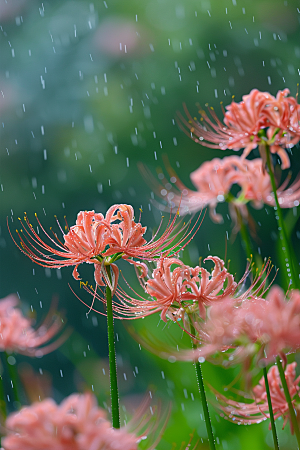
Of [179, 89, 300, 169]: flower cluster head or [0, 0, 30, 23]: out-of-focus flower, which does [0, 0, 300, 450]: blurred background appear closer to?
[0, 0, 30, 23]: out-of-focus flower

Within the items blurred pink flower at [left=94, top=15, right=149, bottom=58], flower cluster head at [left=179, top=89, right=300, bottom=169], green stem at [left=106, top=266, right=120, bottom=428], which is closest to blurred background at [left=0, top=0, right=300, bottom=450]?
blurred pink flower at [left=94, top=15, right=149, bottom=58]

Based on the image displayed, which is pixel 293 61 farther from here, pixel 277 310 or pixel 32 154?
pixel 277 310

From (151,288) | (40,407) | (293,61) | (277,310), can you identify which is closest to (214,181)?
(151,288)

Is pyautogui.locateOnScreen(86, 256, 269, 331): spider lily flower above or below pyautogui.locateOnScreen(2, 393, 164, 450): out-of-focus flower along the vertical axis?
above

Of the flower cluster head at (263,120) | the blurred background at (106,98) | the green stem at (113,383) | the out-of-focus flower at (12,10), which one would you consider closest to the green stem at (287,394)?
the green stem at (113,383)

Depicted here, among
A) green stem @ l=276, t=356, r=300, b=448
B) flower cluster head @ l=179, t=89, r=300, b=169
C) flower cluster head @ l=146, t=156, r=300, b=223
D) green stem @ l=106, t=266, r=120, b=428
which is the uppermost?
flower cluster head @ l=179, t=89, r=300, b=169
